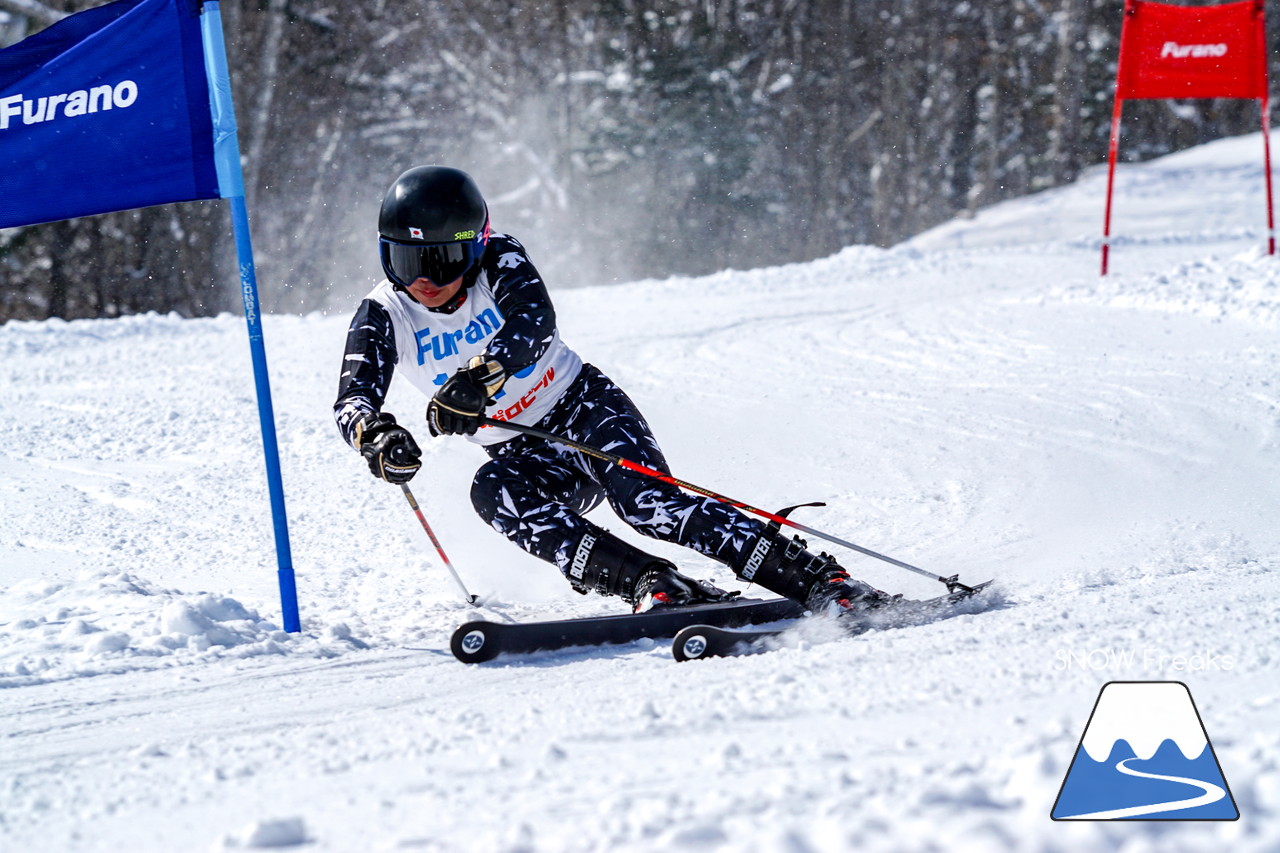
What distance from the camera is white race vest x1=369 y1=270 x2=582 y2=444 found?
3.72 m

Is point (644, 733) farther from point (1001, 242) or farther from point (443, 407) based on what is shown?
point (1001, 242)

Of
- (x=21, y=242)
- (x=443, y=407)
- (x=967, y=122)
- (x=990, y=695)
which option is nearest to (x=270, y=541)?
(x=443, y=407)

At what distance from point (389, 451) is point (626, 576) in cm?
85

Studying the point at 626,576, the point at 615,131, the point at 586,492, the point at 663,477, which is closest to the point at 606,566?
the point at 626,576

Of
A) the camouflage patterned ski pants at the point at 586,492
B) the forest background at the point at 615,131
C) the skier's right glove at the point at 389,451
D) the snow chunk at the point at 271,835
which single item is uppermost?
the forest background at the point at 615,131

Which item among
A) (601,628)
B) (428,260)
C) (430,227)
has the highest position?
(430,227)

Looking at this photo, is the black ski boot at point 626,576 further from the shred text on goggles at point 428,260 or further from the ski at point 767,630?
the shred text on goggles at point 428,260

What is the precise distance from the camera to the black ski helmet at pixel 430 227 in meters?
3.49

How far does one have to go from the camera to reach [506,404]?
3834 mm

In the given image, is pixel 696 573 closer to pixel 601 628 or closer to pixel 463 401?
pixel 601 628

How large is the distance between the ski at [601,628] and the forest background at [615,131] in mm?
17382

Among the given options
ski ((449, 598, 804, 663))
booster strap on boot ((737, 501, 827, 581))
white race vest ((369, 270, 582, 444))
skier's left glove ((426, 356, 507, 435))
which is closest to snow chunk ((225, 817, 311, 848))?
ski ((449, 598, 804, 663))

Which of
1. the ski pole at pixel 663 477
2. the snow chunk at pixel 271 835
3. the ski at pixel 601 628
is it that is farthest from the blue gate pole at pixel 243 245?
the snow chunk at pixel 271 835

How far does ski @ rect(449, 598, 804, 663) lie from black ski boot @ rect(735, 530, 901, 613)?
7cm
